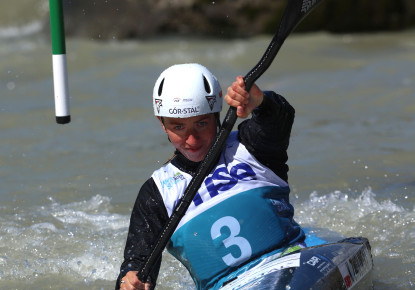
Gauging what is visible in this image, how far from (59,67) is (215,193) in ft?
4.17

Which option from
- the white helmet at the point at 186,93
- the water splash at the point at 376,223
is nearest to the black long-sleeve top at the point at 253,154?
the white helmet at the point at 186,93

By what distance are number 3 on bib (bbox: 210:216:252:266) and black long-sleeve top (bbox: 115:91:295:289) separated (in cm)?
30

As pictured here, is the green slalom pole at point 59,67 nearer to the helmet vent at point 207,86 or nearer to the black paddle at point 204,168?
the helmet vent at point 207,86

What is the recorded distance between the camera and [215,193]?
3855 millimetres

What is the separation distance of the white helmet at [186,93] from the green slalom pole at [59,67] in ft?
2.45

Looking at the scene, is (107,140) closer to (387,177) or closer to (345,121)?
(345,121)

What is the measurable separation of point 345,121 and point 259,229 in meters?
4.87

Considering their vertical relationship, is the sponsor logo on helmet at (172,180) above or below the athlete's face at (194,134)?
below

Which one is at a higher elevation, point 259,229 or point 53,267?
point 259,229

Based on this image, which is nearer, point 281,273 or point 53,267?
point 281,273

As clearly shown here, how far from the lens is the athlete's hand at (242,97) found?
357 cm

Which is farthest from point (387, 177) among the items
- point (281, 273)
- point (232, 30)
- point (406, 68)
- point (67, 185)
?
point (232, 30)

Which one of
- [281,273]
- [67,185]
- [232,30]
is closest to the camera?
[281,273]

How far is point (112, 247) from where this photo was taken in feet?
17.8
